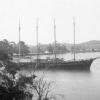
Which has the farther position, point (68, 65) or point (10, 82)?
point (68, 65)

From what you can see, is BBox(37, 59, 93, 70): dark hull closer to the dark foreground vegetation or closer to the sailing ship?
the sailing ship

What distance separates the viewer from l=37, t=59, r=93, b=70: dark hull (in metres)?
50.1

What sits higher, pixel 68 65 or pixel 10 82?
pixel 10 82

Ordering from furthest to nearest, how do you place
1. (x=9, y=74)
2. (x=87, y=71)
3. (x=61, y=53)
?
1. (x=61, y=53)
2. (x=87, y=71)
3. (x=9, y=74)

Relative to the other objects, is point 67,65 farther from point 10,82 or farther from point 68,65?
point 10,82

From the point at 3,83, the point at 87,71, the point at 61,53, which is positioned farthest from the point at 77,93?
the point at 61,53

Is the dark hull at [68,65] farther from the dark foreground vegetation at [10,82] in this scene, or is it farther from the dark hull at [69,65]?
the dark foreground vegetation at [10,82]

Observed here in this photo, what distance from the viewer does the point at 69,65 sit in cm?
5066

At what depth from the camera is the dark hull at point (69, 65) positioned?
50.1 m

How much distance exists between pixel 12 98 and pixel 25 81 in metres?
1.85

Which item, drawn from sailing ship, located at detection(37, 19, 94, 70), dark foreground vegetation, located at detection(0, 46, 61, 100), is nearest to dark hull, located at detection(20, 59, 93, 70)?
sailing ship, located at detection(37, 19, 94, 70)

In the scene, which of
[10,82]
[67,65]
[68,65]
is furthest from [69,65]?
[10,82]

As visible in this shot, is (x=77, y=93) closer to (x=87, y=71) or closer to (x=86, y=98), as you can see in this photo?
(x=86, y=98)

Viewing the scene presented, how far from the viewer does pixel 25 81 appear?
15500 millimetres
